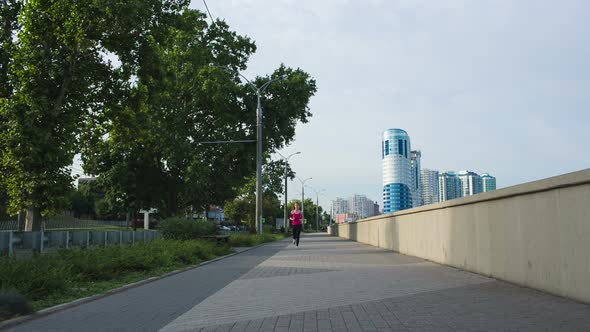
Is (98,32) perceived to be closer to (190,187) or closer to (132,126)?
(132,126)

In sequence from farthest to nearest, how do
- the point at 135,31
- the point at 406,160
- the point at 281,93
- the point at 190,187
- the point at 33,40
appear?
the point at 406,160
the point at 281,93
the point at 190,187
the point at 135,31
the point at 33,40

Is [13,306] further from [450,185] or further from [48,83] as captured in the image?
[450,185]

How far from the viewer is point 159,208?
36.4 metres

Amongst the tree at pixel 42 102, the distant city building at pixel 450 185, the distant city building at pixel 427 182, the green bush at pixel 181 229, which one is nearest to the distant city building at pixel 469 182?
the distant city building at pixel 450 185

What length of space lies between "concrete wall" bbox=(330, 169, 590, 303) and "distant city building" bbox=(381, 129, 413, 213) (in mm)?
51309

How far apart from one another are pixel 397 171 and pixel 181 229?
48754 mm

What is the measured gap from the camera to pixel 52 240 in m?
12.6

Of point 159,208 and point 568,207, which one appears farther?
point 159,208

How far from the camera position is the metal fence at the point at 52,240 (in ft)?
36.3

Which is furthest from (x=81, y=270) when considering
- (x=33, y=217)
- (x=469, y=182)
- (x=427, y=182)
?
(x=427, y=182)

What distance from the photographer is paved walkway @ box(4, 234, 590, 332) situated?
5.39 metres

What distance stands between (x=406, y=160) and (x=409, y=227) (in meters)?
49.6

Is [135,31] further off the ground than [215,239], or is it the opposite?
[135,31]

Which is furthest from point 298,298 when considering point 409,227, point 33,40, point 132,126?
point 132,126
